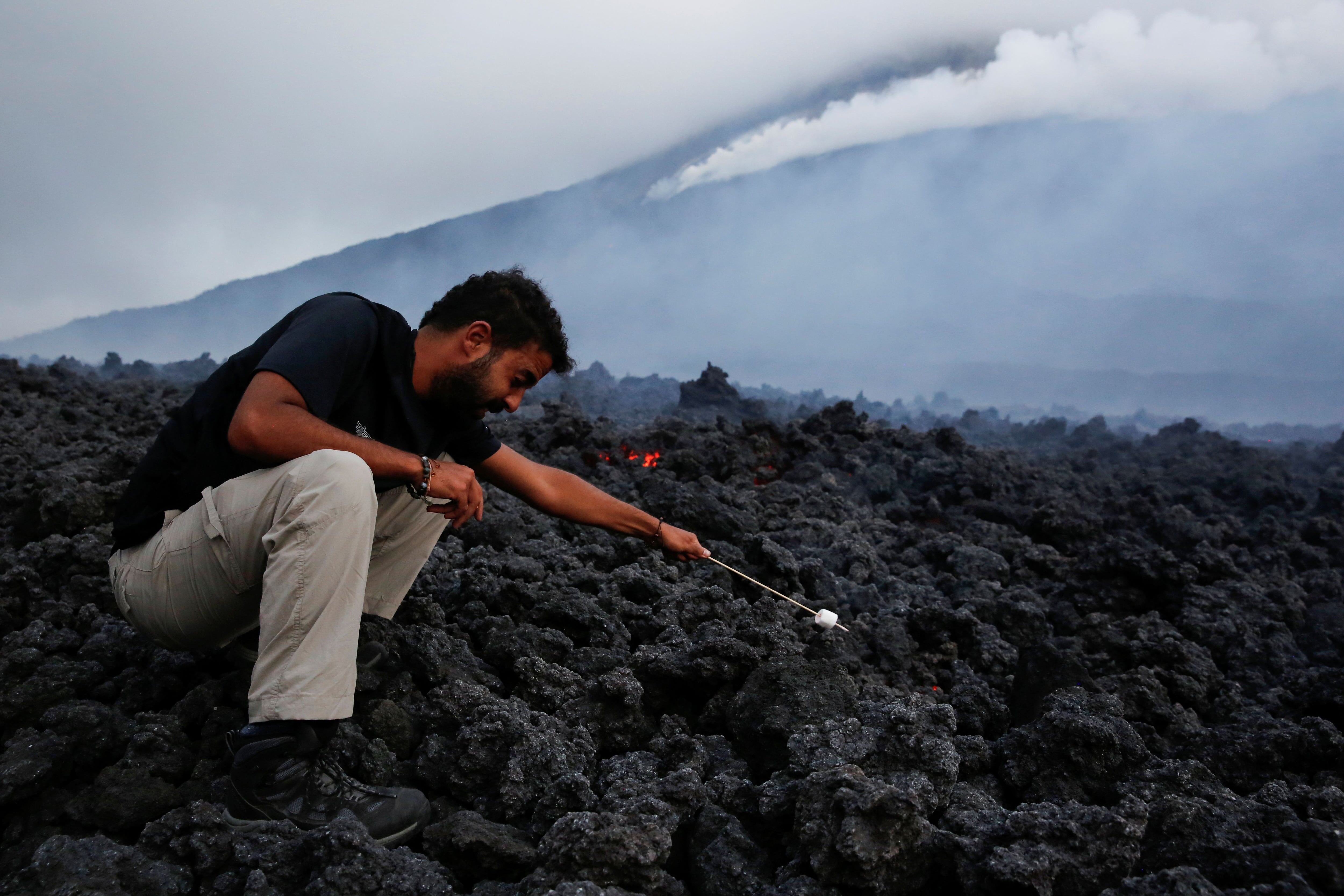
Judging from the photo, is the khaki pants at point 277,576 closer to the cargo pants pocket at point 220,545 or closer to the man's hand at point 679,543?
the cargo pants pocket at point 220,545

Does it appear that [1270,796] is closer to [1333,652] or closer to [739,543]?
[1333,652]

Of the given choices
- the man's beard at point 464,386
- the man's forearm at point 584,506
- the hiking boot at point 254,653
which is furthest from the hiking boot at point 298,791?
the man's forearm at point 584,506

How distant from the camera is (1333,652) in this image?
195 inches

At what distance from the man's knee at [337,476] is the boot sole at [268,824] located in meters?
0.91

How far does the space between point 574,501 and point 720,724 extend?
114cm

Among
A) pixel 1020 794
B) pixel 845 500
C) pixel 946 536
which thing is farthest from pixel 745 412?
pixel 1020 794

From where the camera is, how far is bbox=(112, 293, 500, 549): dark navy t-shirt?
255cm

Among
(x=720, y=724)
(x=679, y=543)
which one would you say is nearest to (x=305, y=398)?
(x=679, y=543)

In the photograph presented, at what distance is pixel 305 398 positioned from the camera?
249cm

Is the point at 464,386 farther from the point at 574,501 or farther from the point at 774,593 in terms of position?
the point at 774,593

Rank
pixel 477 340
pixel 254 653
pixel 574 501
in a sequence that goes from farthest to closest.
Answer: pixel 574 501, pixel 254 653, pixel 477 340

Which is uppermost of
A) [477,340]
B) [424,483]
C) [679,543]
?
[477,340]

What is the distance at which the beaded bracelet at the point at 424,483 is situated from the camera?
8.83ft

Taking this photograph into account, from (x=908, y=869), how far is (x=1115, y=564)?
398 centimetres
